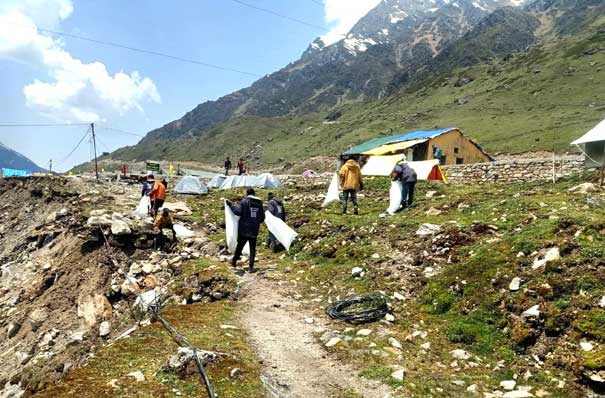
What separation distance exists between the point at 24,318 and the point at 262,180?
19.2 metres

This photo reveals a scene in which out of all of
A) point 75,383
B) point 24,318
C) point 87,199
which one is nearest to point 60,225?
point 87,199

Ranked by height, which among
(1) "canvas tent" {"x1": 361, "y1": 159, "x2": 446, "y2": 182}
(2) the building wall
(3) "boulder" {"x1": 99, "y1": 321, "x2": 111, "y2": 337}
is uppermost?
(2) the building wall

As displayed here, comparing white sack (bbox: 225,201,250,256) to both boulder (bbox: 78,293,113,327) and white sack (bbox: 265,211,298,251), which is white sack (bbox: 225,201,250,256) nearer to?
white sack (bbox: 265,211,298,251)

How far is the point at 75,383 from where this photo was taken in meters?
5.09

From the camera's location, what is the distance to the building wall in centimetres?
3600

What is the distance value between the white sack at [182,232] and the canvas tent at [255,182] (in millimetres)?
14150

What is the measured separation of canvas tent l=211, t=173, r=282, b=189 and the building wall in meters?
13.1

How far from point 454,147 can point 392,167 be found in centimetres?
977

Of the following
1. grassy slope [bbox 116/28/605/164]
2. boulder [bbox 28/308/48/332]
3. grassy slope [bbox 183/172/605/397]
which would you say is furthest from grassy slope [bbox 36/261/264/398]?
grassy slope [bbox 116/28/605/164]

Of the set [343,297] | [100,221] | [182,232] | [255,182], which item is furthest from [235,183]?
[343,297]

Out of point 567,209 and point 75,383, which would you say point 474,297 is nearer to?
point 567,209

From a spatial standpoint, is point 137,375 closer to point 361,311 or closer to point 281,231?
point 361,311

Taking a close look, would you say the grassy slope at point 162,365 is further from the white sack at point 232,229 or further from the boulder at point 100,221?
the boulder at point 100,221

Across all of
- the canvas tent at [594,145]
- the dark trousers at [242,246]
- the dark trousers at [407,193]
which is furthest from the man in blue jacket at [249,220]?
the canvas tent at [594,145]
